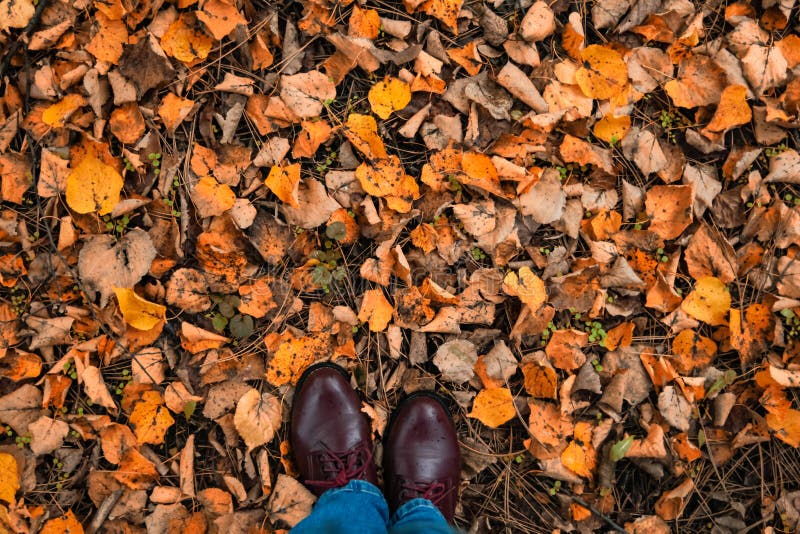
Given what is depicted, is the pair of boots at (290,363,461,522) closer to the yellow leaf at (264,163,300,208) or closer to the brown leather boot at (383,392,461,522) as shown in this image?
the brown leather boot at (383,392,461,522)

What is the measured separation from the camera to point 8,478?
4.91 feet

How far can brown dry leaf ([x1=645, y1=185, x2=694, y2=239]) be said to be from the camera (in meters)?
1.64

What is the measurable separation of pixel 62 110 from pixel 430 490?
1493 millimetres

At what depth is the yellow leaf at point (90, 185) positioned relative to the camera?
1.49m

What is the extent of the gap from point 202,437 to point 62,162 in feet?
2.82

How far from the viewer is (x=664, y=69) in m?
1.68

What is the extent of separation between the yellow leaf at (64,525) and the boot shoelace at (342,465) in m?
0.64

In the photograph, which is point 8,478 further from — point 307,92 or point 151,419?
point 307,92

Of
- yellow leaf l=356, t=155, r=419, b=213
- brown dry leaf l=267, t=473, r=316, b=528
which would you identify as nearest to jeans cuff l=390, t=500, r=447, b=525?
brown dry leaf l=267, t=473, r=316, b=528

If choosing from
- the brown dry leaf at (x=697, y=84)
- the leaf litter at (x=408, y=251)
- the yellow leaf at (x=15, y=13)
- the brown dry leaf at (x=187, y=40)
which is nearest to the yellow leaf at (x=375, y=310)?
the leaf litter at (x=408, y=251)

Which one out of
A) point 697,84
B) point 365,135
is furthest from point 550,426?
point 697,84

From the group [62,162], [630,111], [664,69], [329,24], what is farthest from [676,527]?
[62,162]

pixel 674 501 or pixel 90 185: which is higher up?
pixel 90 185

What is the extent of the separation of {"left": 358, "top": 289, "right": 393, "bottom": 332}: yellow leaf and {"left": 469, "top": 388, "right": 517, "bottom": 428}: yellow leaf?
354 millimetres
